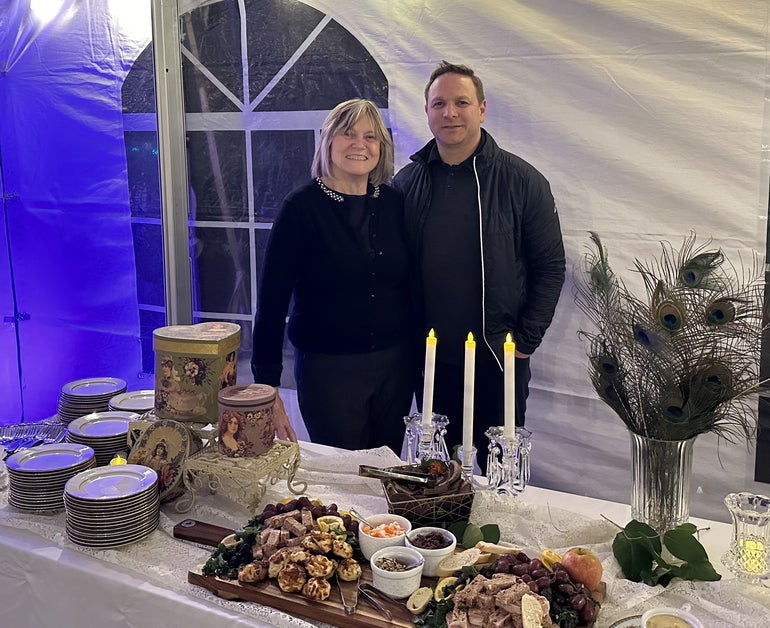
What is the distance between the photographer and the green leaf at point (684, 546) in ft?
3.92

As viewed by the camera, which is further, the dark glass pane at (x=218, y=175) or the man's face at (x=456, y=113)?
the dark glass pane at (x=218, y=175)

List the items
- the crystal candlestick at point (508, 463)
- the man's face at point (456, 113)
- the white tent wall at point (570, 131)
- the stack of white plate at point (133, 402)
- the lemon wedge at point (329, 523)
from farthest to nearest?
1. the man's face at point (456, 113)
2. the white tent wall at point (570, 131)
3. the stack of white plate at point (133, 402)
4. the crystal candlestick at point (508, 463)
5. the lemon wedge at point (329, 523)

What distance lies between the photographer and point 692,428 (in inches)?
49.7

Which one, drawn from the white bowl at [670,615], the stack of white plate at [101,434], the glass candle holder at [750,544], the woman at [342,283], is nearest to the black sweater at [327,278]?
the woman at [342,283]

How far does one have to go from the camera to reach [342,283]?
2.24 metres

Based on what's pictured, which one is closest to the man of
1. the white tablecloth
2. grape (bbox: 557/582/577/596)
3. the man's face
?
the man's face

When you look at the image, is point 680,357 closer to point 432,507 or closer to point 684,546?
point 684,546

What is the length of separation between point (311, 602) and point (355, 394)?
1172mm

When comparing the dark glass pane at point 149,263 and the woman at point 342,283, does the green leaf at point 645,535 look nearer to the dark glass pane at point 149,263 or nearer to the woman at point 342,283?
the woman at point 342,283

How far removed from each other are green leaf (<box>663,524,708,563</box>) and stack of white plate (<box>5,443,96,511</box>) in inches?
43.6

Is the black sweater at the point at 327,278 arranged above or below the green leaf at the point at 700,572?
above

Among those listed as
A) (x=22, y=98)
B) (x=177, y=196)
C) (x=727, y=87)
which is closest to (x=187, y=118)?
(x=177, y=196)

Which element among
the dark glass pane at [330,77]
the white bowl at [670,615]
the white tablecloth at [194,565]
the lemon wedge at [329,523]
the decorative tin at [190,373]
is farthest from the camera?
the dark glass pane at [330,77]

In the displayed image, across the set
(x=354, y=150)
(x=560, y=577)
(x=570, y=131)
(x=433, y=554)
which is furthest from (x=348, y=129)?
(x=560, y=577)
